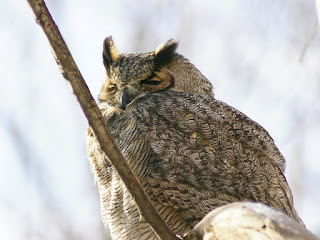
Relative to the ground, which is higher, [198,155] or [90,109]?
[90,109]

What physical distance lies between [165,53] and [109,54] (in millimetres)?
413

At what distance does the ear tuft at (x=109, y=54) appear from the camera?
12.2 ft

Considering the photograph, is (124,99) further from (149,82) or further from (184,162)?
(184,162)

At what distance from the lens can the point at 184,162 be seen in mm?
2686

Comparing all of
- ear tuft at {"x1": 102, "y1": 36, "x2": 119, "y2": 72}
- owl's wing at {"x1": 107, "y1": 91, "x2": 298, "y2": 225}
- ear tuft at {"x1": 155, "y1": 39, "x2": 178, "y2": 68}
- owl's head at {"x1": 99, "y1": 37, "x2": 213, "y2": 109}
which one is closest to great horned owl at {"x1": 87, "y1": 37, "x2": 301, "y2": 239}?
owl's wing at {"x1": 107, "y1": 91, "x2": 298, "y2": 225}

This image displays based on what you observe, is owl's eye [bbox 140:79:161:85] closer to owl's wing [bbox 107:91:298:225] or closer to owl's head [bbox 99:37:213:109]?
owl's head [bbox 99:37:213:109]

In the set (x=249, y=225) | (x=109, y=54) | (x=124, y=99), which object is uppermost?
(x=109, y=54)

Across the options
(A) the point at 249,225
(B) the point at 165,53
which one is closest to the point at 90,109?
(A) the point at 249,225

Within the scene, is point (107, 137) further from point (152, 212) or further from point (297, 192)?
point (297, 192)

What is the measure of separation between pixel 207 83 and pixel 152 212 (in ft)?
6.56

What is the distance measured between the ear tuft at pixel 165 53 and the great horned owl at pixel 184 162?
0.51 m

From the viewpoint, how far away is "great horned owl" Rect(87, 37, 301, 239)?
8.54 feet

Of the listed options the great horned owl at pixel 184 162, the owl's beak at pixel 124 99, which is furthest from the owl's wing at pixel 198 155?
the owl's beak at pixel 124 99

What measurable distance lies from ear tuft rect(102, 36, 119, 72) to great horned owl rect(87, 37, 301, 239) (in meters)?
0.65
